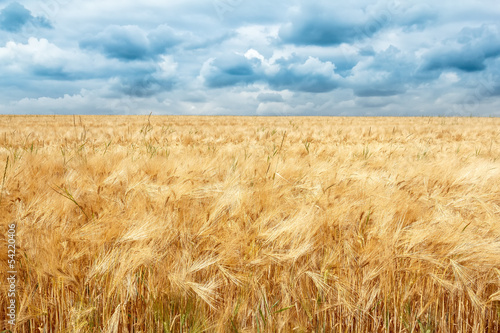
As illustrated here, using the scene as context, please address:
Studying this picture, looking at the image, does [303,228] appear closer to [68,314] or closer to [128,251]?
[128,251]

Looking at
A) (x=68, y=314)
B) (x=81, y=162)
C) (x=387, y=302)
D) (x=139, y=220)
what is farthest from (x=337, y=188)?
(x=81, y=162)

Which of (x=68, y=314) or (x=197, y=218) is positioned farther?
(x=197, y=218)

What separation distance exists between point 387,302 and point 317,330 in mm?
333

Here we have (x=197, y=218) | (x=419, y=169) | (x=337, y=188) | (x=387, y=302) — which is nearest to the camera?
(x=387, y=302)

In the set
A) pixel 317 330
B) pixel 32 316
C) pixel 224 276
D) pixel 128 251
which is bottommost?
pixel 317 330

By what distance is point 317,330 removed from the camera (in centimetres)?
134

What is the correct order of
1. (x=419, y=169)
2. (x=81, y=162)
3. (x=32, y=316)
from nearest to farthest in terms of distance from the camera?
(x=32, y=316)
(x=419, y=169)
(x=81, y=162)

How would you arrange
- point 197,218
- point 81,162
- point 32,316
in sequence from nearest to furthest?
point 32,316
point 197,218
point 81,162

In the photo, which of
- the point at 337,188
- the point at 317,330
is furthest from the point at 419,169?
the point at 317,330

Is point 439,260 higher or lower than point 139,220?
lower

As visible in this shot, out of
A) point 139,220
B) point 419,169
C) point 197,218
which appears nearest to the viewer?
point 139,220

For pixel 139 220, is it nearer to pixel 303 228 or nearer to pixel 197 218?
pixel 197 218

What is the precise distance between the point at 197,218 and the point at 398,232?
982 millimetres

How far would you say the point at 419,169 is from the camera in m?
2.80
